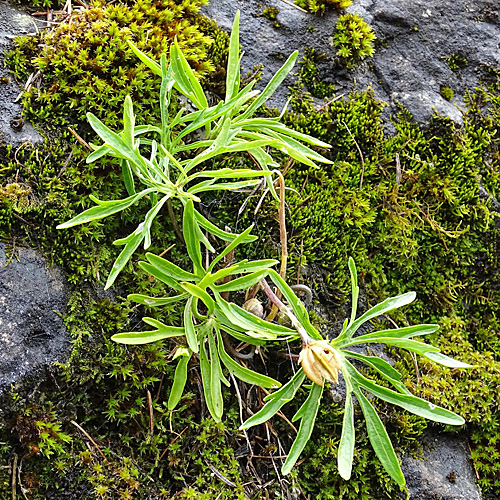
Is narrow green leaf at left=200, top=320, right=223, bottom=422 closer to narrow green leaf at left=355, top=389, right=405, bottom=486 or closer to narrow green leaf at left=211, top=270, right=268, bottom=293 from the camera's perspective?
narrow green leaf at left=211, top=270, right=268, bottom=293

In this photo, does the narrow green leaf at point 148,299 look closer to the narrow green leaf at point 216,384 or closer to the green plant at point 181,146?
the green plant at point 181,146

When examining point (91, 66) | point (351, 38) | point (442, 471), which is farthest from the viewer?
point (351, 38)

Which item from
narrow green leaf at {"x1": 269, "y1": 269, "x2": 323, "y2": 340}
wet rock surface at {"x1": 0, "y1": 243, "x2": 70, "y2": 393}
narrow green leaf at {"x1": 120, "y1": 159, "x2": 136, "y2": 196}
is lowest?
wet rock surface at {"x1": 0, "y1": 243, "x2": 70, "y2": 393}

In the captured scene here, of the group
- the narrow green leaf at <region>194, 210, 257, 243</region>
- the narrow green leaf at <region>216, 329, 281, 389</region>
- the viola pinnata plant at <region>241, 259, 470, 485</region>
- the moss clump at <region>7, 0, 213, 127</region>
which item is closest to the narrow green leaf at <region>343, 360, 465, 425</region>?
the viola pinnata plant at <region>241, 259, 470, 485</region>

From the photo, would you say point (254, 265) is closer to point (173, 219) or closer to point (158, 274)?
point (158, 274)

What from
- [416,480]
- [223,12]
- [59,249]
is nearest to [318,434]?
[416,480]

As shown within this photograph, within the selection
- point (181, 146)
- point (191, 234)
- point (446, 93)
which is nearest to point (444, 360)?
point (191, 234)

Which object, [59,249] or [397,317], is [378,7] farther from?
[59,249]
